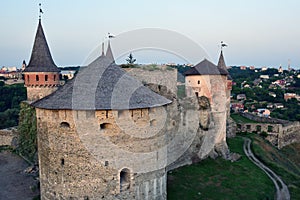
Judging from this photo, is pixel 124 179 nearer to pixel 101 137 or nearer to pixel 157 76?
pixel 101 137

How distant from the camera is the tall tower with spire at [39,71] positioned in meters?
25.9

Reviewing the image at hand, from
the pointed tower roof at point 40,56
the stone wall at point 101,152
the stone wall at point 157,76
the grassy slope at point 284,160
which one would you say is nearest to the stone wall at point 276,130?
the grassy slope at point 284,160

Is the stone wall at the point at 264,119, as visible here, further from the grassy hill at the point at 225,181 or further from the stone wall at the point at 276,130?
the grassy hill at the point at 225,181

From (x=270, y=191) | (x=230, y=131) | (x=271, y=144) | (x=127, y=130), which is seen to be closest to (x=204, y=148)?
(x=270, y=191)

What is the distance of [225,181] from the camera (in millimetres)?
19953

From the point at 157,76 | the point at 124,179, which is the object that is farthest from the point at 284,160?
the point at 124,179

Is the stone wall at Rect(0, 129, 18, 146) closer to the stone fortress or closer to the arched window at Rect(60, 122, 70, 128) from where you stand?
the stone fortress

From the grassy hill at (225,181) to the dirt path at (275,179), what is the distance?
1.15 ft

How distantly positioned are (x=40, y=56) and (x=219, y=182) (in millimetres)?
17421

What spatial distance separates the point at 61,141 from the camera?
11.7m

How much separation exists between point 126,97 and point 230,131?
24421 mm

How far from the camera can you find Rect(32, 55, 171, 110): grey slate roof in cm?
1131

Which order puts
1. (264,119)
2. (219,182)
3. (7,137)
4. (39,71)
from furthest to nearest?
(264,119), (7,137), (39,71), (219,182)

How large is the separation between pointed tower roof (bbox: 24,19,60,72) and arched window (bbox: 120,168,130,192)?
1632cm
